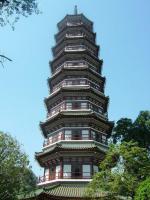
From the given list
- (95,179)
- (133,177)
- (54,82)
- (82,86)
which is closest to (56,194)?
(95,179)

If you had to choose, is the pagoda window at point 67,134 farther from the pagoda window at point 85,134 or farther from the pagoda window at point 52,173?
the pagoda window at point 52,173

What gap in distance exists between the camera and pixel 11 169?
19.5 m

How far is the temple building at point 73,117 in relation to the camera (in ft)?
81.6

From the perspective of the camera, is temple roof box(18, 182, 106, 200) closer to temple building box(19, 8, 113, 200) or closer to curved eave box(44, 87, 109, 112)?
temple building box(19, 8, 113, 200)

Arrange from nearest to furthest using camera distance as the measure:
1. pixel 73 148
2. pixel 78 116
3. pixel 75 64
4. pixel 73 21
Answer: pixel 73 148, pixel 78 116, pixel 75 64, pixel 73 21

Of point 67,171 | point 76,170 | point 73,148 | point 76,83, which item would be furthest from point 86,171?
point 76,83

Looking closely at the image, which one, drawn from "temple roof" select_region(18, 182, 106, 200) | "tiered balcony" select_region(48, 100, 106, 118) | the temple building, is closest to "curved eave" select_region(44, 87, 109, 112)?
the temple building

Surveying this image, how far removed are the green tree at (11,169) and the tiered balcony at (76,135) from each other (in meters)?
6.56

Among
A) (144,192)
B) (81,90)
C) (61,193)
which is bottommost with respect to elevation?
(61,193)

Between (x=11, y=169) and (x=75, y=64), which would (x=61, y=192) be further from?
(x=75, y=64)

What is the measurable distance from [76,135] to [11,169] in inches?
336

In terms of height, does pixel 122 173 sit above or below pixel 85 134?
below

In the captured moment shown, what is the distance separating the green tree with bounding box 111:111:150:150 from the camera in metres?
33.4

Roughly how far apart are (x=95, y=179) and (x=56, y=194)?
3.46m
